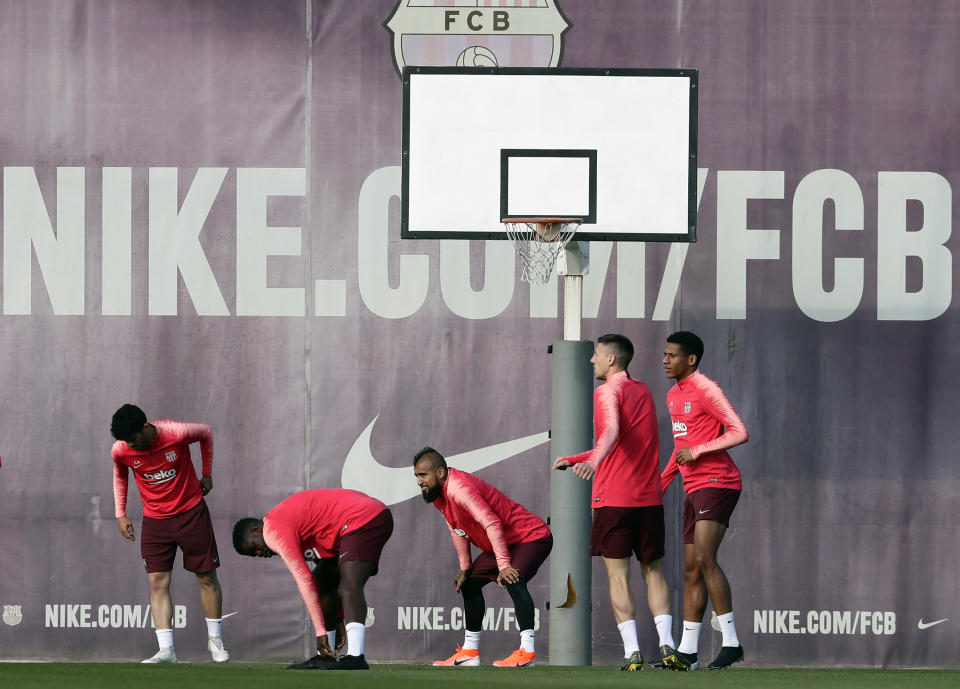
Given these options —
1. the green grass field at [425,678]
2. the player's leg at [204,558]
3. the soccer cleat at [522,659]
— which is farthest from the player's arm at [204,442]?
the soccer cleat at [522,659]

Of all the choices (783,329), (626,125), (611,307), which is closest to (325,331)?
(611,307)

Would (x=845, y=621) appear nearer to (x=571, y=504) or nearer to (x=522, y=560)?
(x=571, y=504)

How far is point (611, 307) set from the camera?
8344mm

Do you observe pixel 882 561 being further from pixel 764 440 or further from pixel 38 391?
pixel 38 391

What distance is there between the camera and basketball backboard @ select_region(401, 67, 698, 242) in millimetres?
7309

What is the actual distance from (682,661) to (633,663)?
271mm

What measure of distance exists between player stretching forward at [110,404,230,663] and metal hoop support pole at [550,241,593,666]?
2.00 meters

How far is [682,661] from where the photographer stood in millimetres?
6977

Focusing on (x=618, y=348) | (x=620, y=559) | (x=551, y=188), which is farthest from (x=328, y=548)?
(x=551, y=188)

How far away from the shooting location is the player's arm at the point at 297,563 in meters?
6.72

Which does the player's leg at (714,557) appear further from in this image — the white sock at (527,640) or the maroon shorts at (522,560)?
the white sock at (527,640)

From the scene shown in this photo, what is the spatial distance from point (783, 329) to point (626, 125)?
5.95 ft

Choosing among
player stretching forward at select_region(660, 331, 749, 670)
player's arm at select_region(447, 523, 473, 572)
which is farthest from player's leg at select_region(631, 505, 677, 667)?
player's arm at select_region(447, 523, 473, 572)

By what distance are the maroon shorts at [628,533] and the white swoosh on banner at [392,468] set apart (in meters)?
1.31
